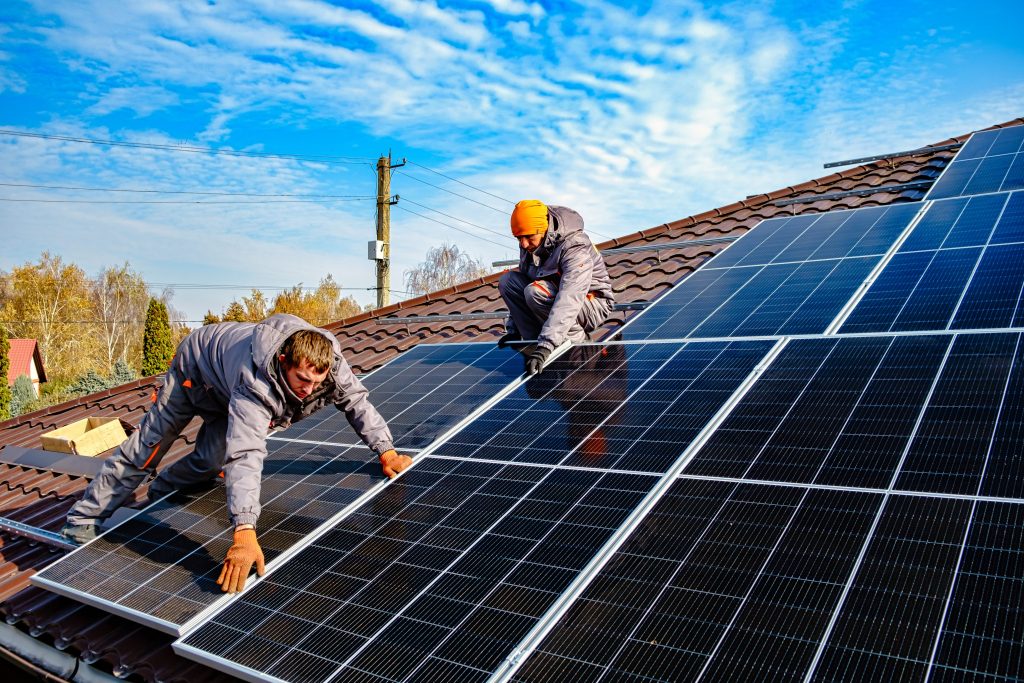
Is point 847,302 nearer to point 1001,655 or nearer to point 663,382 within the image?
point 663,382

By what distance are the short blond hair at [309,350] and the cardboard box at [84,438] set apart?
19.3 ft

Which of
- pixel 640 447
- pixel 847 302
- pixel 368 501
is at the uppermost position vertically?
pixel 847 302

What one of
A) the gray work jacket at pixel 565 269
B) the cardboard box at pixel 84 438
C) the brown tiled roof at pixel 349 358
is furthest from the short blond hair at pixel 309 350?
the cardboard box at pixel 84 438

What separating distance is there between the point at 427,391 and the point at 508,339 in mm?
1382

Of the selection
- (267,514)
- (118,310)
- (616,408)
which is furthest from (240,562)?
(118,310)

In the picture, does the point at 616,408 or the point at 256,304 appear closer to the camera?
the point at 616,408

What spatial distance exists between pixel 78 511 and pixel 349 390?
233 cm

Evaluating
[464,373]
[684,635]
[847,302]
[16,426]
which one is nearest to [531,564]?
[684,635]

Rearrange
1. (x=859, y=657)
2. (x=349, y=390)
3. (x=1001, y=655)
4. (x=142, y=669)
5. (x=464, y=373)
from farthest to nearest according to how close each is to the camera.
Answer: (x=464, y=373), (x=349, y=390), (x=142, y=669), (x=859, y=657), (x=1001, y=655)

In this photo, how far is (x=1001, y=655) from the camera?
2680mm

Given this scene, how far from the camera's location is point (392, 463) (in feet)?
18.0

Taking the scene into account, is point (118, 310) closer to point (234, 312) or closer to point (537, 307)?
point (234, 312)

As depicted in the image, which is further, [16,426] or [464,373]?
[16,426]

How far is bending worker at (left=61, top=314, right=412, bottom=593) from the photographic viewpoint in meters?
4.83
